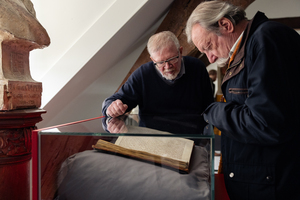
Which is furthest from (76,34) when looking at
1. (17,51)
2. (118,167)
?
(118,167)

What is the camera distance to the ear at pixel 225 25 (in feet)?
3.43

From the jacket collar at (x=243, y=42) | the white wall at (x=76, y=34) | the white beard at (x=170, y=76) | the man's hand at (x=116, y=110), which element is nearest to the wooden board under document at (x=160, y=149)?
the jacket collar at (x=243, y=42)

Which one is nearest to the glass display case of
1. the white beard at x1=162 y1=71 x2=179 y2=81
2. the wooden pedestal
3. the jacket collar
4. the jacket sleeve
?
the jacket sleeve

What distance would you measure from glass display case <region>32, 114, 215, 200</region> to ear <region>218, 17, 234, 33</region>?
22.2 inches

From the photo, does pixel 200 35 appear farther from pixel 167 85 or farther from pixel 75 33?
pixel 75 33

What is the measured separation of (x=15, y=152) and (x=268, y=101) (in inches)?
40.5

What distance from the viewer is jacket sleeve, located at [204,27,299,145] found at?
2.50 feet

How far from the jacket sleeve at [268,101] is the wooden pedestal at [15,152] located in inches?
33.8

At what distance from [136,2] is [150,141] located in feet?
6.35

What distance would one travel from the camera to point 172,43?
1737 mm

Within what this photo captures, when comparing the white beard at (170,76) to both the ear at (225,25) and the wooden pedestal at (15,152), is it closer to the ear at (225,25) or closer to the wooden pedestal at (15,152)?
the ear at (225,25)

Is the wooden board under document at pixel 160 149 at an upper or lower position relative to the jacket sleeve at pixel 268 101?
lower

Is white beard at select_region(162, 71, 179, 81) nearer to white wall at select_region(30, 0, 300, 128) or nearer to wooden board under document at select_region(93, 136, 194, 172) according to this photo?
white wall at select_region(30, 0, 300, 128)

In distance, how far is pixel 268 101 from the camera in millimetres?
758
